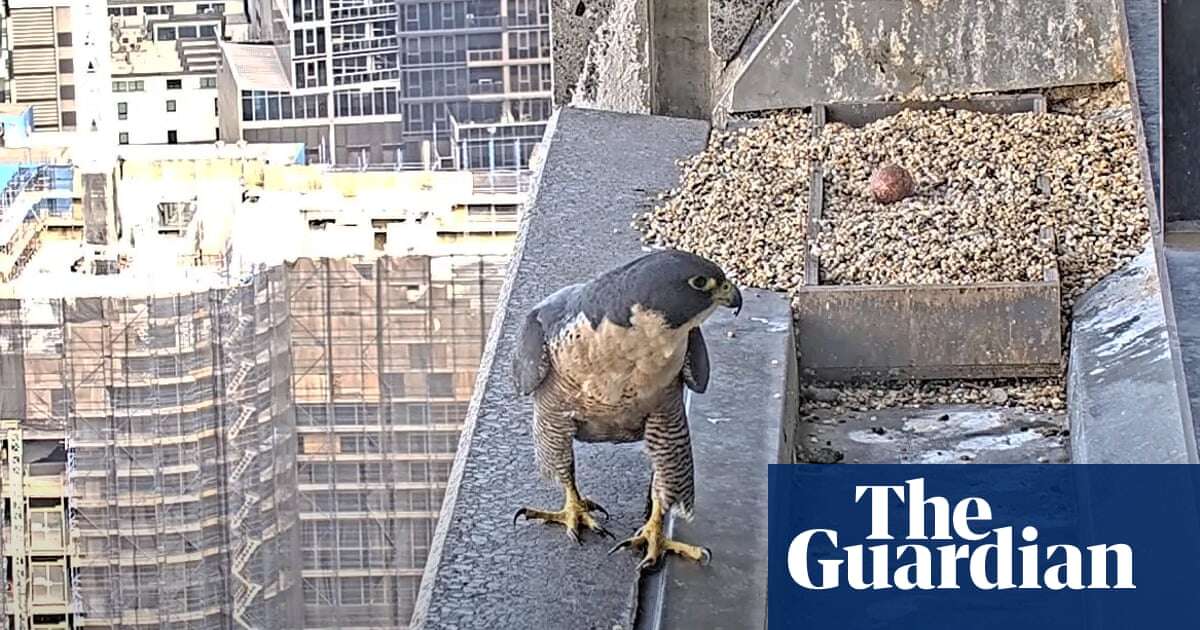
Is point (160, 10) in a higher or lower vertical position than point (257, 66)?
higher

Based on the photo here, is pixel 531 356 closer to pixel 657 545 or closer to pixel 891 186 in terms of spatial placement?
pixel 657 545

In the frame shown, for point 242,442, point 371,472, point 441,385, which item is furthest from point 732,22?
point 371,472

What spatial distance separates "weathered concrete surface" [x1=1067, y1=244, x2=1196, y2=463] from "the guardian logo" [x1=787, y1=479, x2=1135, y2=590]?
0.50ft

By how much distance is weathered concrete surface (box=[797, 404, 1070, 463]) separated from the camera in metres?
2.98

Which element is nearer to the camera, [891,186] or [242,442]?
[891,186]

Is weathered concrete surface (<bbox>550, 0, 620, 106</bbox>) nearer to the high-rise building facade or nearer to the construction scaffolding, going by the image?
the construction scaffolding

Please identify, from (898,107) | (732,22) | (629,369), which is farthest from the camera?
(732,22)

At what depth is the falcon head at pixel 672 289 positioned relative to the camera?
219 cm

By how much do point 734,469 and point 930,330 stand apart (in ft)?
2.00

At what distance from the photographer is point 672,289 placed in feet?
7.18

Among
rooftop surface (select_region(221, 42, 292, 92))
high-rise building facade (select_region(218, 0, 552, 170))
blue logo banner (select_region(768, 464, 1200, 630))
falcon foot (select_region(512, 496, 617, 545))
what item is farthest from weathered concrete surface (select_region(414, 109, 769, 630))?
rooftop surface (select_region(221, 42, 292, 92))

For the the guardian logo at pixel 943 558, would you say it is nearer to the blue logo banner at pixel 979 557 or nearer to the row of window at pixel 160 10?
the blue logo banner at pixel 979 557

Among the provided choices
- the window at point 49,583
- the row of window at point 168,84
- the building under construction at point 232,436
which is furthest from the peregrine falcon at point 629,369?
the row of window at point 168,84

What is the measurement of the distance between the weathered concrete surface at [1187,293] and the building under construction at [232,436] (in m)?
7.43
